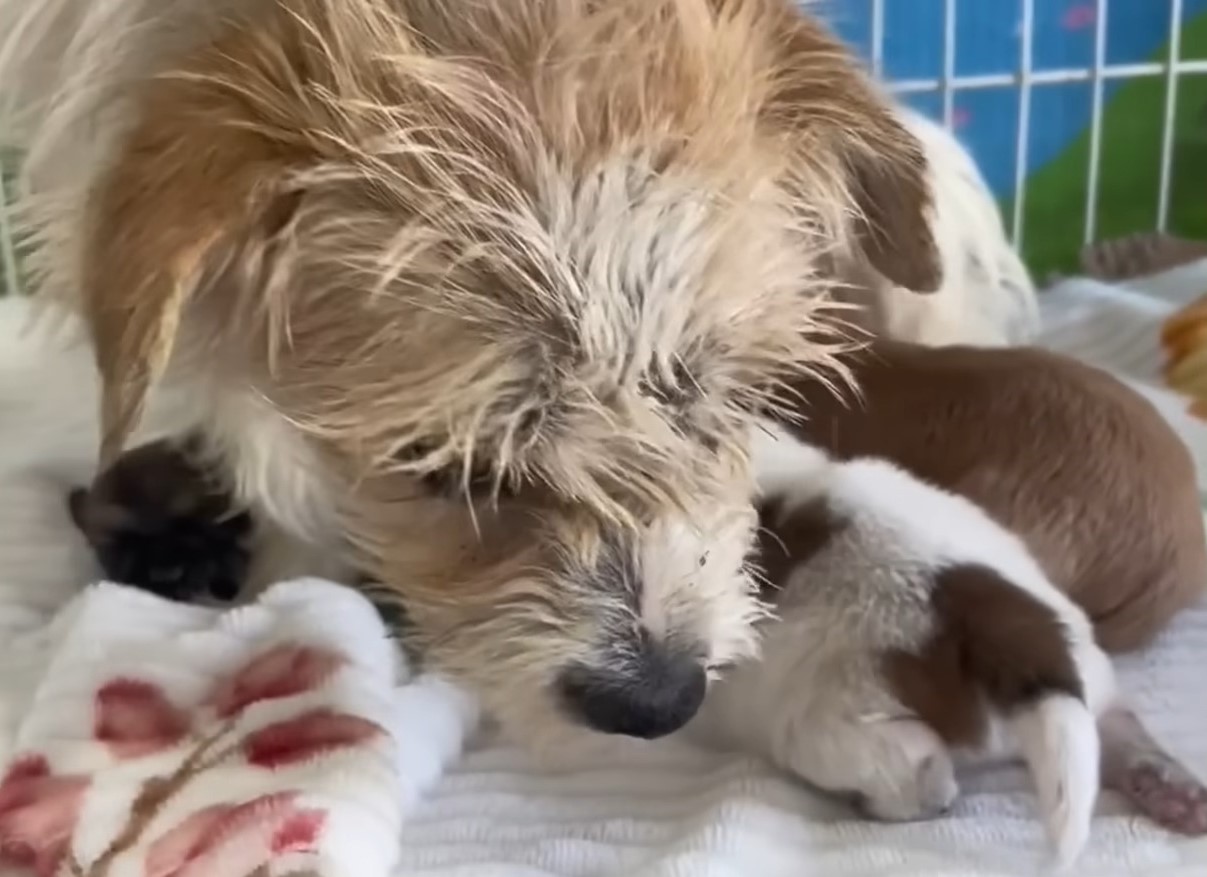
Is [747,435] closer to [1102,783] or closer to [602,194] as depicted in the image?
[602,194]

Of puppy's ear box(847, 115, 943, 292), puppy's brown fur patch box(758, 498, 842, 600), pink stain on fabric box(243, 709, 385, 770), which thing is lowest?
pink stain on fabric box(243, 709, 385, 770)

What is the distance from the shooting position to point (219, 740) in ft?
3.67

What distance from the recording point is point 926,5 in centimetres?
207

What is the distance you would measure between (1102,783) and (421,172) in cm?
62

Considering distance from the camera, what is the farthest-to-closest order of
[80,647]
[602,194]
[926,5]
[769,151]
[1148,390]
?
[926,5] < [1148,390] < [80,647] < [769,151] < [602,194]

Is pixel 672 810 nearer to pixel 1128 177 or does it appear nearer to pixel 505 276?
pixel 505 276

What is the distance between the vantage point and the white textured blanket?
1.06 m

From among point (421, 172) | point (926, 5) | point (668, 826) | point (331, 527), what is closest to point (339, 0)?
point (421, 172)

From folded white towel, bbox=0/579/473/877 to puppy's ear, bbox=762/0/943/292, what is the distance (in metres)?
0.47

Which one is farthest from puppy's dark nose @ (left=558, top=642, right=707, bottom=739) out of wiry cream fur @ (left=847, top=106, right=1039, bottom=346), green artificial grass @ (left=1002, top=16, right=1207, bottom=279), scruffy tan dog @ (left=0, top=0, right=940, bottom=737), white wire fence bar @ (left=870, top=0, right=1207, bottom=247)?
green artificial grass @ (left=1002, top=16, right=1207, bottom=279)

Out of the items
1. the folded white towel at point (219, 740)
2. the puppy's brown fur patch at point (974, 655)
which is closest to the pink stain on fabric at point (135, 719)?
the folded white towel at point (219, 740)

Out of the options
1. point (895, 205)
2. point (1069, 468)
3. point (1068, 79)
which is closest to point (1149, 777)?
point (1069, 468)

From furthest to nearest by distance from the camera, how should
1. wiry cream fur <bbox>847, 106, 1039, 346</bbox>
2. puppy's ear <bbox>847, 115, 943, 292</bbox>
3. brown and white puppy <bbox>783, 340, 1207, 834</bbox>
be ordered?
wiry cream fur <bbox>847, 106, 1039, 346</bbox> < brown and white puppy <bbox>783, 340, 1207, 834</bbox> < puppy's ear <bbox>847, 115, 943, 292</bbox>

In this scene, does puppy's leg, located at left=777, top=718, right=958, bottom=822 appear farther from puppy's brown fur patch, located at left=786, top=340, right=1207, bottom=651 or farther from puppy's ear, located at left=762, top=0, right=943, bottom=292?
puppy's ear, located at left=762, top=0, right=943, bottom=292
